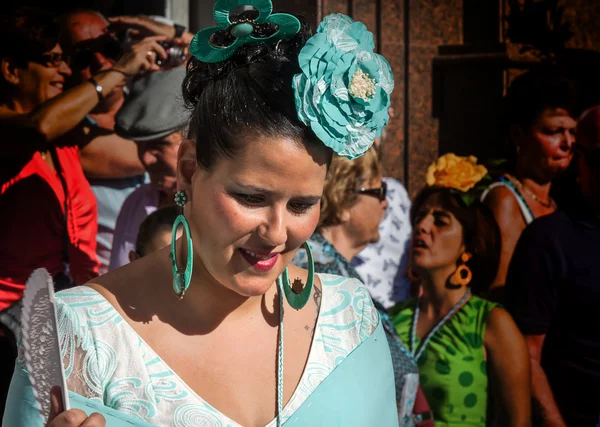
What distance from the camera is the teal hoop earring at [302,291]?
147 centimetres

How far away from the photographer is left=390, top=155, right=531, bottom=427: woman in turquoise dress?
256 cm

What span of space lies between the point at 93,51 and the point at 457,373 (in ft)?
5.55

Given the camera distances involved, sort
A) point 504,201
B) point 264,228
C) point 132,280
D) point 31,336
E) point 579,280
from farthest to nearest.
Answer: point 504,201
point 579,280
point 132,280
point 264,228
point 31,336

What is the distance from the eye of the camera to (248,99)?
1.28 m

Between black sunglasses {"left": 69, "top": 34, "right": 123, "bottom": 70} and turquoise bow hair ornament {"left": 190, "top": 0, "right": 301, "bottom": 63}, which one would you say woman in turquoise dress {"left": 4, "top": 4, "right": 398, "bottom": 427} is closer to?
turquoise bow hair ornament {"left": 190, "top": 0, "right": 301, "bottom": 63}

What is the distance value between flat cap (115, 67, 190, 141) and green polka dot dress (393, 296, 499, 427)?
1.22 meters

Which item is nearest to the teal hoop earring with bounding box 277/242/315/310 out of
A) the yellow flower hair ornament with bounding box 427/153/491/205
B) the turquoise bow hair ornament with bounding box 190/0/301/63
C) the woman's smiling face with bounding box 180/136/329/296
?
the woman's smiling face with bounding box 180/136/329/296

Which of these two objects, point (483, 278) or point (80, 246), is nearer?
A: point (80, 246)

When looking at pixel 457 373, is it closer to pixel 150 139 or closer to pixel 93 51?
pixel 150 139

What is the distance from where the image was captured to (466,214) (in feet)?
9.13

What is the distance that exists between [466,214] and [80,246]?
4.70 feet

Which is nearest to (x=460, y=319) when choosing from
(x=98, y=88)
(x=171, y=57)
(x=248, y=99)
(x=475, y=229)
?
(x=475, y=229)

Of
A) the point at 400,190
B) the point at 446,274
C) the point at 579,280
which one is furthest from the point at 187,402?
the point at 400,190

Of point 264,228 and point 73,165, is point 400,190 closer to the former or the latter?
point 73,165
